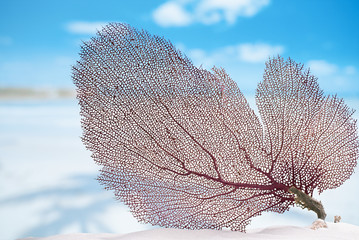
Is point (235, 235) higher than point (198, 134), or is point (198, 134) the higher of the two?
point (198, 134)

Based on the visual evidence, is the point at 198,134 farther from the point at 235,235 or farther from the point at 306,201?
the point at 306,201

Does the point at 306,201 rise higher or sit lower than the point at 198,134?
lower

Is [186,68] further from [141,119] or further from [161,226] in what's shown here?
[161,226]

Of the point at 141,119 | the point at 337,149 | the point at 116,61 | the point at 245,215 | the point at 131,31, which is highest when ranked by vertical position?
the point at 131,31

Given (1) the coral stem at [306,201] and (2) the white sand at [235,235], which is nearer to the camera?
(2) the white sand at [235,235]

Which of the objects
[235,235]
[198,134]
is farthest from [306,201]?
[198,134]

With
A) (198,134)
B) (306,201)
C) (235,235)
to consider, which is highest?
(198,134)

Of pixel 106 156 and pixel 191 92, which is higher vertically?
pixel 191 92

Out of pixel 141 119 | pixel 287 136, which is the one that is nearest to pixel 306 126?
pixel 287 136
